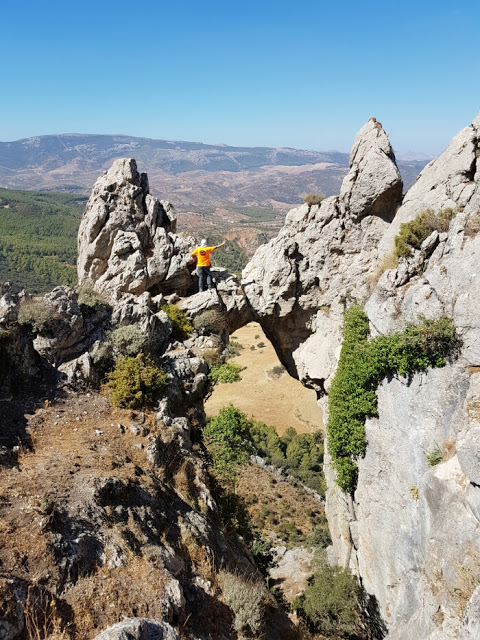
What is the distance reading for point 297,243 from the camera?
71.5 feet

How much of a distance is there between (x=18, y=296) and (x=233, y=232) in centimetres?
15646

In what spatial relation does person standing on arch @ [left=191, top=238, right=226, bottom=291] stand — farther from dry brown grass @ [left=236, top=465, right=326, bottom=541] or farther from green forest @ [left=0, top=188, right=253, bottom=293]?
green forest @ [left=0, top=188, right=253, bottom=293]

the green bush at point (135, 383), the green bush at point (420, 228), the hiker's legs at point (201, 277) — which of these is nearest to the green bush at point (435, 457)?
the green bush at point (420, 228)

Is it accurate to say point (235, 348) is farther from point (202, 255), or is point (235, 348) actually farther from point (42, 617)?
point (42, 617)

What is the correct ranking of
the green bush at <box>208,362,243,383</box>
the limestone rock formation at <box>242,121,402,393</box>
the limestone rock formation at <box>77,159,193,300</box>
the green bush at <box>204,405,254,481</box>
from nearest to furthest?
1. the green bush at <box>204,405,254,481</box>
2. the green bush at <box>208,362,243,383</box>
3. the limestone rock formation at <box>242,121,402,393</box>
4. the limestone rock formation at <box>77,159,193,300</box>

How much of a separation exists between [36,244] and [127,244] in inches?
3762

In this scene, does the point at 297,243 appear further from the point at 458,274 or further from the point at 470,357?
the point at 470,357

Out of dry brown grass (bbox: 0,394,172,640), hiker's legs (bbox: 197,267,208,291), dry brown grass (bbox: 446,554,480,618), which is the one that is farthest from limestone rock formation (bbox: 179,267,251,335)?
dry brown grass (bbox: 446,554,480,618)

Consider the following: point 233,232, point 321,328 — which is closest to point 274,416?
point 321,328

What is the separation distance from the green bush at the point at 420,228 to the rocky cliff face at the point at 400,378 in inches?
19.1

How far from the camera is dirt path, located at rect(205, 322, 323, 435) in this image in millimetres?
47094

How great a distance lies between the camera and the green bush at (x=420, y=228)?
49.3 ft

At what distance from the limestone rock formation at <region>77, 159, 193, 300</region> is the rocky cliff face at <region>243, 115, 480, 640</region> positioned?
448 cm

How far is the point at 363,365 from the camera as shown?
1461cm
